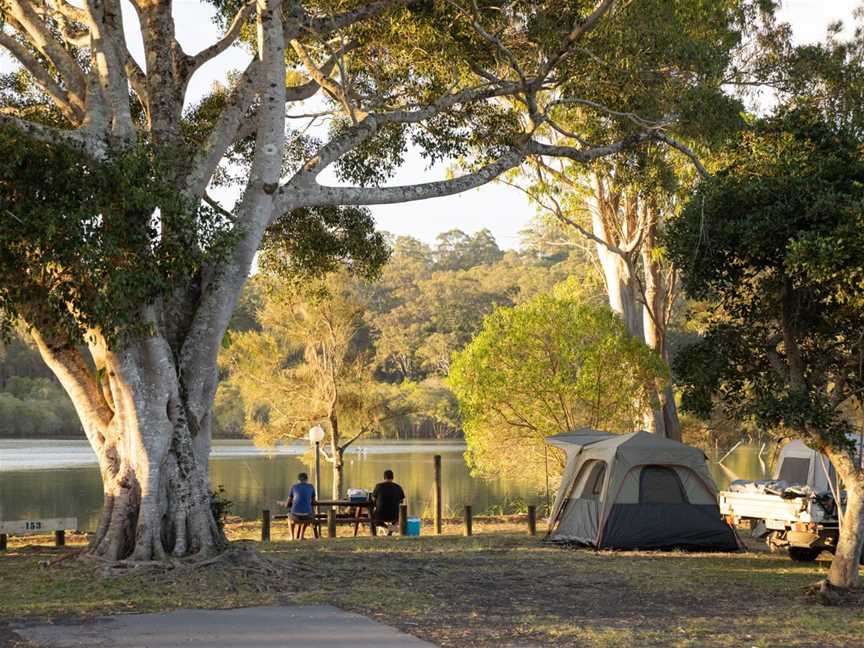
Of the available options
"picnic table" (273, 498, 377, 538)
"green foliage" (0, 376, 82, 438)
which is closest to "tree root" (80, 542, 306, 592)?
"picnic table" (273, 498, 377, 538)

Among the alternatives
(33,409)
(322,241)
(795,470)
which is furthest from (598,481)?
(33,409)

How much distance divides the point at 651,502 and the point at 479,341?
7958 mm

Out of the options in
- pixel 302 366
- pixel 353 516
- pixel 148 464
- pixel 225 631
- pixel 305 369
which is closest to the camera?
pixel 225 631

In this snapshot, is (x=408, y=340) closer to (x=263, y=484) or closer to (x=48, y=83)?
(x=263, y=484)

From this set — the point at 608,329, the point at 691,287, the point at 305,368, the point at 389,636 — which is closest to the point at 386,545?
the point at 691,287

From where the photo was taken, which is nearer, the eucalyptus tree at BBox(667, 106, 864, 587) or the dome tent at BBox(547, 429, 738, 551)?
the eucalyptus tree at BBox(667, 106, 864, 587)

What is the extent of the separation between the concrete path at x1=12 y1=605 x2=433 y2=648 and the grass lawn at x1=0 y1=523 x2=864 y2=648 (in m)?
0.26

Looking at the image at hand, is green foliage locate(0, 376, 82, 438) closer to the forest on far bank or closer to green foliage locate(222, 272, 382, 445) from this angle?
the forest on far bank

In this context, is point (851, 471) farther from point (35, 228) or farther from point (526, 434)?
point (526, 434)

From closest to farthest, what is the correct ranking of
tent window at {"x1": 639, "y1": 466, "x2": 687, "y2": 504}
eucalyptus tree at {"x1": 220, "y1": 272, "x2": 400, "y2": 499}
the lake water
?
tent window at {"x1": 639, "y1": 466, "x2": 687, "y2": 504} < eucalyptus tree at {"x1": 220, "y1": 272, "x2": 400, "y2": 499} < the lake water

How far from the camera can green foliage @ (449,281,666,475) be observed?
21.3 metres

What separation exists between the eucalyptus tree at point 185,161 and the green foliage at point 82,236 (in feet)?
0.06

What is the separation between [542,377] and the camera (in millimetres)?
21219

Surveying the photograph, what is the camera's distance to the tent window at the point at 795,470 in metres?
14.9
